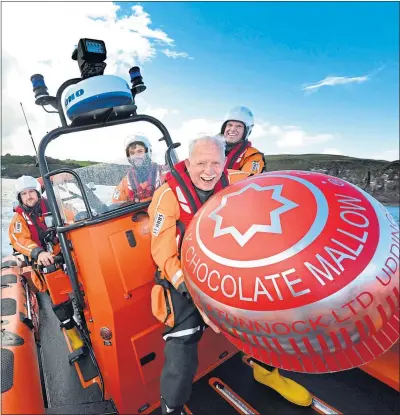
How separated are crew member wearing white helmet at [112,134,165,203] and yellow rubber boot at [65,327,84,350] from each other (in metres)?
1.69

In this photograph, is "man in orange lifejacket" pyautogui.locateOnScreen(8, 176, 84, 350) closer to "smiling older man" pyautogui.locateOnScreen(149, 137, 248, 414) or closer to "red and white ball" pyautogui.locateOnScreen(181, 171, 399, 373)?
"smiling older man" pyautogui.locateOnScreen(149, 137, 248, 414)

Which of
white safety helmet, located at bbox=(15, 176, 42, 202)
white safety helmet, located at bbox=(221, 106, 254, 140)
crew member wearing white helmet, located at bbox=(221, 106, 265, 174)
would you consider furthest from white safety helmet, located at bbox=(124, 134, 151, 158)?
white safety helmet, located at bbox=(15, 176, 42, 202)

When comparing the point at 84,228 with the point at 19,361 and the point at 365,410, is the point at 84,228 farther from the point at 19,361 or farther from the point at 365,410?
the point at 365,410

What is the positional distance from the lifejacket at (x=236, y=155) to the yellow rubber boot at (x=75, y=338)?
2.31 meters

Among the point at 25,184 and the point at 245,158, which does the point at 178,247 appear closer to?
the point at 245,158

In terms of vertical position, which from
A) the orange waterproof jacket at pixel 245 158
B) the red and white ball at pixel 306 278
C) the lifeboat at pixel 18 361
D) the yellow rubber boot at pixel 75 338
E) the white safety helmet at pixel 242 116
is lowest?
the yellow rubber boot at pixel 75 338

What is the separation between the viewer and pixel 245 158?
304 centimetres

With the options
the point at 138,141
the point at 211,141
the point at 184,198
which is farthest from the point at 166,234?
the point at 138,141

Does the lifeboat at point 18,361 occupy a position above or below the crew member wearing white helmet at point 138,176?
below

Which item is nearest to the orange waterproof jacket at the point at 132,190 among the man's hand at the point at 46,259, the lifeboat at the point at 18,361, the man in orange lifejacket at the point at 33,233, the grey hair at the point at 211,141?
the grey hair at the point at 211,141

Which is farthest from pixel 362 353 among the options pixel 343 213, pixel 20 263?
pixel 20 263

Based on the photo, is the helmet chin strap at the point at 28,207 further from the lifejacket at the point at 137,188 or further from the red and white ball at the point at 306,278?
the red and white ball at the point at 306,278

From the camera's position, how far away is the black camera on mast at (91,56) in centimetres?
185

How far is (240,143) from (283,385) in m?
2.23
